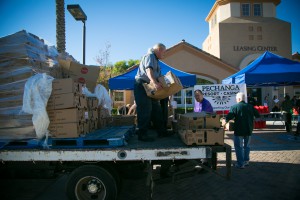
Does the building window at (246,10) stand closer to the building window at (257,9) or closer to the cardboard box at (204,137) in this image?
the building window at (257,9)

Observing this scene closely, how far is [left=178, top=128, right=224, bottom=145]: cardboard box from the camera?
3.57 metres

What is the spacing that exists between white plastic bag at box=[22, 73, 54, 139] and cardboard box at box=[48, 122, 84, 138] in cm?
10

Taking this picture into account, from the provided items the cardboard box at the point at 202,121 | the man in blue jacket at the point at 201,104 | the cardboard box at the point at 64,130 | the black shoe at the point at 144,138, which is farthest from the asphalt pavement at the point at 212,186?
the man in blue jacket at the point at 201,104

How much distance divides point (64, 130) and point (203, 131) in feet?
7.06

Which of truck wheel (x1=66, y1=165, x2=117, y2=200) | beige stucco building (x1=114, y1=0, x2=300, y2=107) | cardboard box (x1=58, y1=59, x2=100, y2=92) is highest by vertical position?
beige stucco building (x1=114, y1=0, x2=300, y2=107)

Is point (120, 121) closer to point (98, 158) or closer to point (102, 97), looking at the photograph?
point (102, 97)

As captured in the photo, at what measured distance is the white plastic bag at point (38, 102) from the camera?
3752 mm

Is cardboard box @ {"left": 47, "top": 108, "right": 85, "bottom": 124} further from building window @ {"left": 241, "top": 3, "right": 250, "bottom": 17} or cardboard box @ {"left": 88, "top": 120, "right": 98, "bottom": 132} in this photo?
building window @ {"left": 241, "top": 3, "right": 250, "bottom": 17}

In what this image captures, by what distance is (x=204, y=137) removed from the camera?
142 inches

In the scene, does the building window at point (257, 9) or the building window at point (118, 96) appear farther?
the building window at point (118, 96)

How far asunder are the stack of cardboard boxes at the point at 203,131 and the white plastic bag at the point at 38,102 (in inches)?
85.7

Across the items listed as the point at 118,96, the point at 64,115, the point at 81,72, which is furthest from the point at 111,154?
the point at 118,96

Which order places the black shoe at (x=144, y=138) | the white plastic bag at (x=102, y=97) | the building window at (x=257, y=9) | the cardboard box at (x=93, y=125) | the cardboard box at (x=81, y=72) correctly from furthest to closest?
the building window at (x=257, y=9) → the white plastic bag at (x=102, y=97) → the cardboard box at (x=81, y=72) → the cardboard box at (x=93, y=125) → the black shoe at (x=144, y=138)

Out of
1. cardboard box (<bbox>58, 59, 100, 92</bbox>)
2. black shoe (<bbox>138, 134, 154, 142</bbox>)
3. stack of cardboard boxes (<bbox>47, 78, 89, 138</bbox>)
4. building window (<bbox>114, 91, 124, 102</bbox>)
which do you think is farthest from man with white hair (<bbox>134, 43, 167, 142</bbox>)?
building window (<bbox>114, 91, 124, 102</bbox>)
